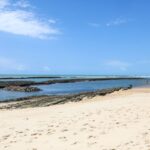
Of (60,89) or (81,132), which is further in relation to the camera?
(60,89)

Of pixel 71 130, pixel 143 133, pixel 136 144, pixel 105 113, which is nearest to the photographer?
pixel 136 144

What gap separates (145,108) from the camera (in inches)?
613

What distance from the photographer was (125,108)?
15.9m

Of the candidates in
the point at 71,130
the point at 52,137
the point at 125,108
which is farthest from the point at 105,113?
the point at 52,137

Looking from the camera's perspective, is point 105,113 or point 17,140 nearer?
point 17,140

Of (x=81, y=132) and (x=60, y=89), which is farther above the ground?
(x=81, y=132)

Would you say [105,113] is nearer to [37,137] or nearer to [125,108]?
[125,108]

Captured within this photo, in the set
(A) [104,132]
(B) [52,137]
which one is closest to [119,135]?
(A) [104,132]

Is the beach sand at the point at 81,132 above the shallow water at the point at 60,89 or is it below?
above

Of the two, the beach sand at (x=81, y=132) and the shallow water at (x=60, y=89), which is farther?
the shallow water at (x=60, y=89)

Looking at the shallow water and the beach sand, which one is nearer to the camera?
the beach sand

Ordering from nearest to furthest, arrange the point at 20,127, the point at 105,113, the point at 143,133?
the point at 143,133 < the point at 20,127 < the point at 105,113

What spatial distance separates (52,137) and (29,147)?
1.12 metres

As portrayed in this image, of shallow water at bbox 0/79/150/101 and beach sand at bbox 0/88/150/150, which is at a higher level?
beach sand at bbox 0/88/150/150
